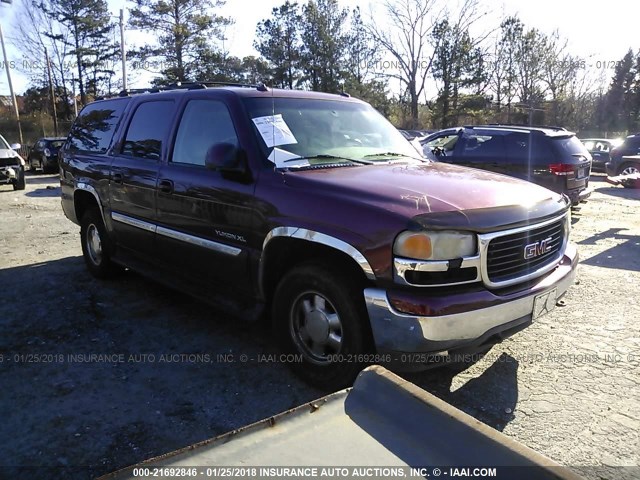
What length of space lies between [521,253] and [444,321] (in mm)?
781

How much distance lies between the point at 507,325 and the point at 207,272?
2.25 metres

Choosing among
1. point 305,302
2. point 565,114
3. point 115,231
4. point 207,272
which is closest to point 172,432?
point 305,302

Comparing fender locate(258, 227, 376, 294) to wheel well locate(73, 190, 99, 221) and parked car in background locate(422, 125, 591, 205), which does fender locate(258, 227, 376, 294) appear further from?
parked car in background locate(422, 125, 591, 205)

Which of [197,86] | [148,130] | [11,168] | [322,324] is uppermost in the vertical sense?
[197,86]

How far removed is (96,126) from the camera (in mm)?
5629

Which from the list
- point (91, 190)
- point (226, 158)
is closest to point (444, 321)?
point (226, 158)

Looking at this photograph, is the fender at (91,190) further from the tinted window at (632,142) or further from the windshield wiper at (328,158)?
the tinted window at (632,142)

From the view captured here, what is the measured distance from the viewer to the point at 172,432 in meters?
2.88

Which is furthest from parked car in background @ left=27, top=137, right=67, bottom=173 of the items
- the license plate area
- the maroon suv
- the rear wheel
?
the license plate area

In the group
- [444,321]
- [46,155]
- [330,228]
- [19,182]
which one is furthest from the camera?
[46,155]

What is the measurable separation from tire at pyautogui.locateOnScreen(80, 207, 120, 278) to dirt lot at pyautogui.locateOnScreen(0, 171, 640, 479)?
0.60ft

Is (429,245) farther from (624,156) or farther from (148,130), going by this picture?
(624,156)

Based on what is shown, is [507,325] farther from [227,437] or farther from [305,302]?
[227,437]

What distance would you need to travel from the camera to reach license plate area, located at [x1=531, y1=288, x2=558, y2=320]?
3068 mm
